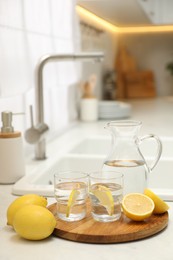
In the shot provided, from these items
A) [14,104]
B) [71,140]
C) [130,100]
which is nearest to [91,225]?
[14,104]

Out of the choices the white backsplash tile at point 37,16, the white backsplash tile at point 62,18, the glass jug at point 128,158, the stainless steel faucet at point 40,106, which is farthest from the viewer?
the white backsplash tile at point 62,18

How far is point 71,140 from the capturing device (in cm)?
199

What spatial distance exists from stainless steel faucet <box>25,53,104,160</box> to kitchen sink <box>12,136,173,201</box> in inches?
2.3

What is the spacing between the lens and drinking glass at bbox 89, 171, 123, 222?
35.3 inches

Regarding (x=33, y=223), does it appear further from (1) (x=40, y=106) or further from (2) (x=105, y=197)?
(1) (x=40, y=106)

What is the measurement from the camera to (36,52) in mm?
1838

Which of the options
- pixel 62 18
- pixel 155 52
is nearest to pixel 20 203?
pixel 62 18

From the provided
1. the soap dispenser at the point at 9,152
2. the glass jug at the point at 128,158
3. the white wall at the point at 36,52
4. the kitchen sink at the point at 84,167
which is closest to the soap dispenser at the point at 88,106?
the white wall at the point at 36,52

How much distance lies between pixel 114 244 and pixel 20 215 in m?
0.18

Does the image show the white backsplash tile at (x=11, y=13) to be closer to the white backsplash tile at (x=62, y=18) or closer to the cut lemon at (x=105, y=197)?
the white backsplash tile at (x=62, y=18)

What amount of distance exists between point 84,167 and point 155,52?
282cm

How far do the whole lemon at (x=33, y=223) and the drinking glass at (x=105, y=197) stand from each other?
0.33 feet

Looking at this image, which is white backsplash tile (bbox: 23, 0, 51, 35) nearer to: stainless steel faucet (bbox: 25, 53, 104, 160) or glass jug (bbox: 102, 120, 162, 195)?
stainless steel faucet (bbox: 25, 53, 104, 160)

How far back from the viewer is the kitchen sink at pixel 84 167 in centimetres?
119
